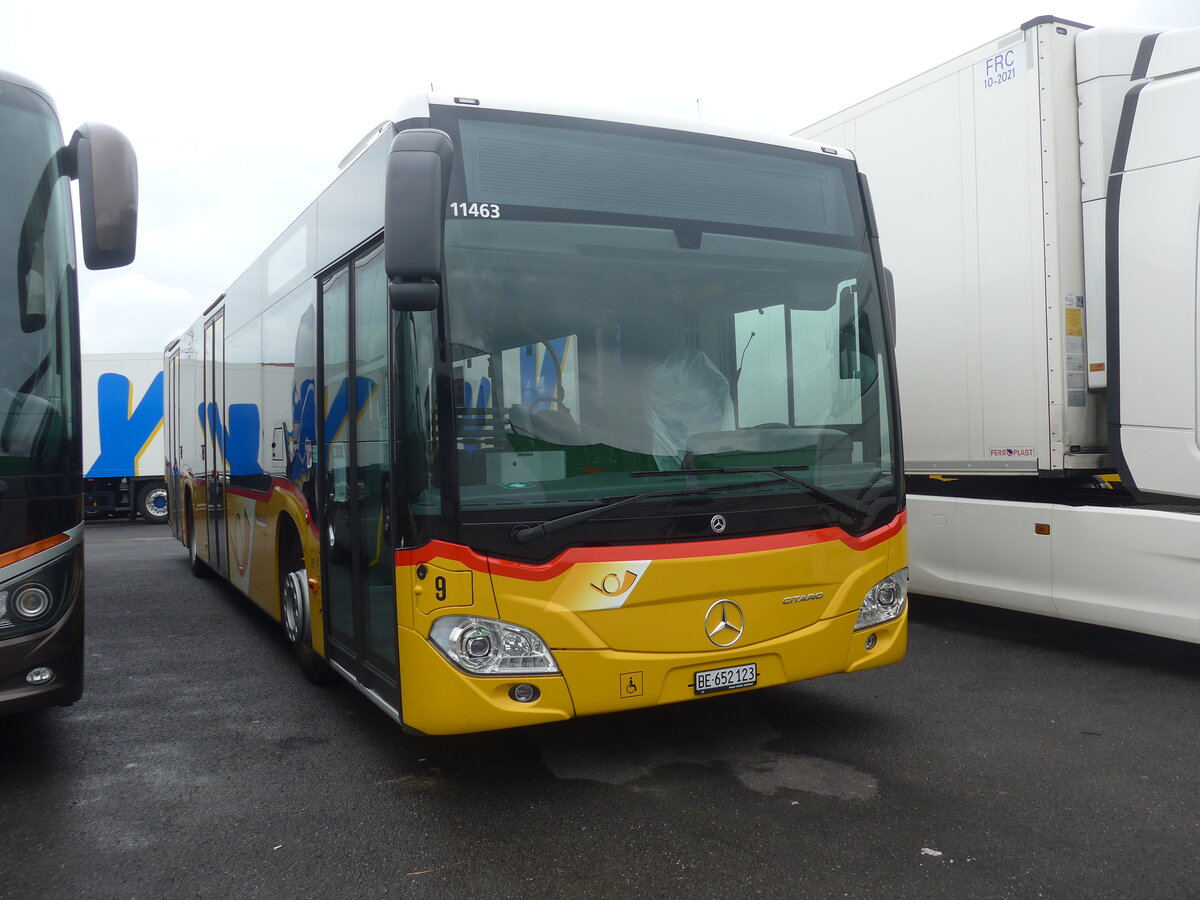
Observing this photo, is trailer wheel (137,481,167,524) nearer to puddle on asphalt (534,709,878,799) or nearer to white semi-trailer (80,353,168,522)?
white semi-trailer (80,353,168,522)

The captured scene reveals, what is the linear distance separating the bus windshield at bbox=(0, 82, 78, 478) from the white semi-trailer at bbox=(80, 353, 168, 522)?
17.6 metres

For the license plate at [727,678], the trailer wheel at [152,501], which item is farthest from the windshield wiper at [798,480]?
the trailer wheel at [152,501]

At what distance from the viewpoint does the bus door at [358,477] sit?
448cm

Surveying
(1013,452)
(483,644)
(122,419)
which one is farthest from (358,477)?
(122,419)

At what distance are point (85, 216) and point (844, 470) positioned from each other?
3486 millimetres


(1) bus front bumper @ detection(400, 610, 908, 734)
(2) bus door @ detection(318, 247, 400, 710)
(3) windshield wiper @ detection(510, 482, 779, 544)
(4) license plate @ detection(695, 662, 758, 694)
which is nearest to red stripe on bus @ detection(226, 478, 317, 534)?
(2) bus door @ detection(318, 247, 400, 710)

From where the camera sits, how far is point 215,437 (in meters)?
8.89

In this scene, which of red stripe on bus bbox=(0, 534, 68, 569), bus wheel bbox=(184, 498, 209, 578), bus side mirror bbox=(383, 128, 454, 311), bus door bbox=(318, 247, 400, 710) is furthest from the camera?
bus wheel bbox=(184, 498, 209, 578)

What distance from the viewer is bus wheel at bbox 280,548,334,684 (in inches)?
238

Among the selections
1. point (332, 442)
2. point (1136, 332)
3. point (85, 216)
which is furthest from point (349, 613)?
point (1136, 332)

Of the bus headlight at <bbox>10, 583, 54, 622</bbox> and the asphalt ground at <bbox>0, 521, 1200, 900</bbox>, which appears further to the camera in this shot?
the bus headlight at <bbox>10, 583, 54, 622</bbox>

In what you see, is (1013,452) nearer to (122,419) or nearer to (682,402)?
(682,402)

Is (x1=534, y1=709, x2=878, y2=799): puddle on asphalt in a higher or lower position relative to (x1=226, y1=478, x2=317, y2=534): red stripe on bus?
lower

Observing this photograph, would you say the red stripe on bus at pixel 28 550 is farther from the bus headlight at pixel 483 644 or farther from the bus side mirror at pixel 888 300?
the bus side mirror at pixel 888 300
